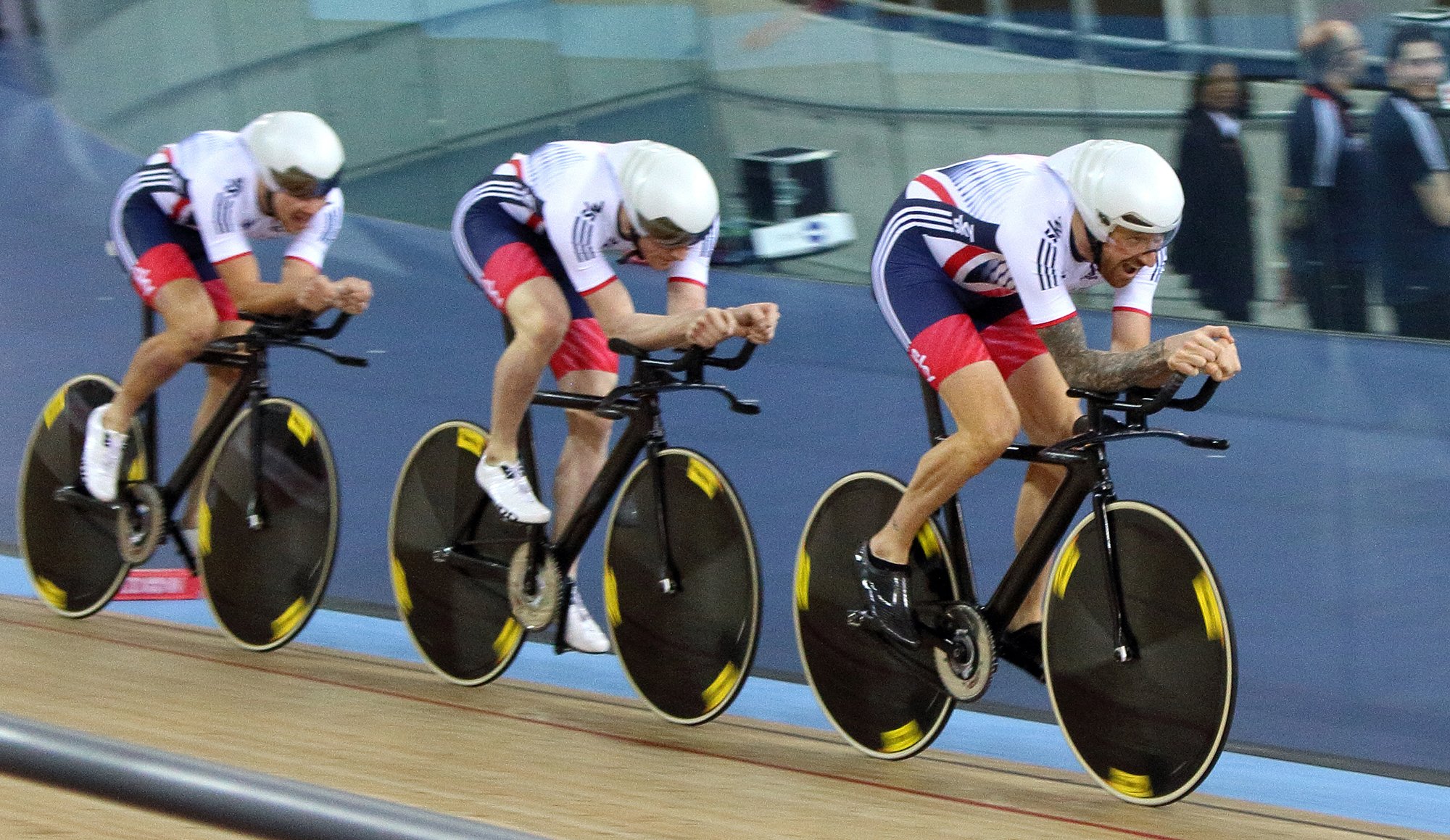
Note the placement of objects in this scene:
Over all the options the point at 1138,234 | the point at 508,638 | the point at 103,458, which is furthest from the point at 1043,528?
the point at 103,458

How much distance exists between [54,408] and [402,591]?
129 cm

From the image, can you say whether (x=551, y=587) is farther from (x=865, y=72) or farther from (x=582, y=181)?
(x=865, y=72)

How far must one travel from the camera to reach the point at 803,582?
3.64 meters

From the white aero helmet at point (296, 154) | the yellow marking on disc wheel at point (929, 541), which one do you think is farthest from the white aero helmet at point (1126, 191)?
the white aero helmet at point (296, 154)

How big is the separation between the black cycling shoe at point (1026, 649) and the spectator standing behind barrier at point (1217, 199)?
9.51ft

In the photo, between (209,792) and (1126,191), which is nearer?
(209,792)

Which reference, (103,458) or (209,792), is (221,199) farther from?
(209,792)

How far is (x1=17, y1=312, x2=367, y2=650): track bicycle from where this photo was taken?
4309mm

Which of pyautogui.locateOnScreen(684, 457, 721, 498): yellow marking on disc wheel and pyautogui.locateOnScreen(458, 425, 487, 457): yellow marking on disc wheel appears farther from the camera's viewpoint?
pyautogui.locateOnScreen(458, 425, 487, 457): yellow marking on disc wheel

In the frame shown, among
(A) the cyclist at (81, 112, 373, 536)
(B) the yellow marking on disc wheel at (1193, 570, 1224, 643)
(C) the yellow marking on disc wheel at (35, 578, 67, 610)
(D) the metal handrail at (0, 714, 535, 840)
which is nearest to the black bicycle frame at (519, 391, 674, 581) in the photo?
(A) the cyclist at (81, 112, 373, 536)

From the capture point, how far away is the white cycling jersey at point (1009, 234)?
302 cm

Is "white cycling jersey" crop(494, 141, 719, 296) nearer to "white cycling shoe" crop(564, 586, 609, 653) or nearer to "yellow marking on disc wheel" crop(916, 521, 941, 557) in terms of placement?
"yellow marking on disc wheel" crop(916, 521, 941, 557)

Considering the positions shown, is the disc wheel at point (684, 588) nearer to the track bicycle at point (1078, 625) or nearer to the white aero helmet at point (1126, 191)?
the track bicycle at point (1078, 625)

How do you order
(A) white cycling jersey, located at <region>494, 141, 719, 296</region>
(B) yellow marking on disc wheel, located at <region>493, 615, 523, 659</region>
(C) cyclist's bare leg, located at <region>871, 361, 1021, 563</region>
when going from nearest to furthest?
(C) cyclist's bare leg, located at <region>871, 361, 1021, 563</region> < (A) white cycling jersey, located at <region>494, 141, 719, 296</region> < (B) yellow marking on disc wheel, located at <region>493, 615, 523, 659</region>
